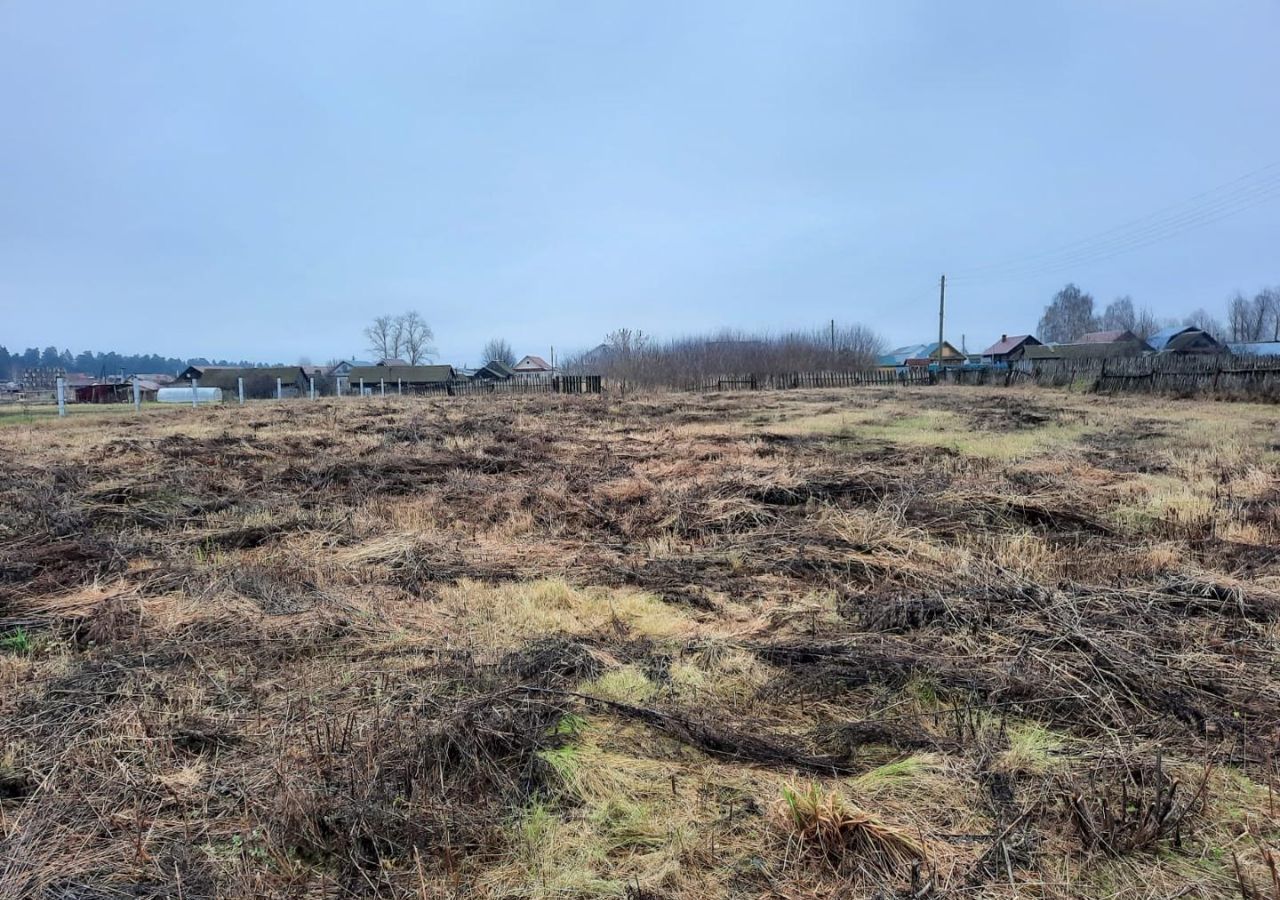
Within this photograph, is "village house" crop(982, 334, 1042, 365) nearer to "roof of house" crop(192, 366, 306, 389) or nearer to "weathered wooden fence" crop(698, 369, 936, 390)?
"weathered wooden fence" crop(698, 369, 936, 390)

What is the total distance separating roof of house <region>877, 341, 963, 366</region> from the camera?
71669mm

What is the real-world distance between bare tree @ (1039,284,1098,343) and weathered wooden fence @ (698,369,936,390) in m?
67.5

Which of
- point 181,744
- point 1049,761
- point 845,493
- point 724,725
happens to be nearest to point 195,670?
point 181,744

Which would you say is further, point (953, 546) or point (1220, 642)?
point (953, 546)

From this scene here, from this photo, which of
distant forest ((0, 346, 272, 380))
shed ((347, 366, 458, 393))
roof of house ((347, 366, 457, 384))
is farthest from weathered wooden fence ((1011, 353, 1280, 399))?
distant forest ((0, 346, 272, 380))

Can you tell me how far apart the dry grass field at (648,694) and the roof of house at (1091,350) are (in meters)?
51.0

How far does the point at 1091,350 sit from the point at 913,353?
22.1 meters

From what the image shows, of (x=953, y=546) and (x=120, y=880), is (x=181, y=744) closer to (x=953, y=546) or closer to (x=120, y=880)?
(x=120, y=880)

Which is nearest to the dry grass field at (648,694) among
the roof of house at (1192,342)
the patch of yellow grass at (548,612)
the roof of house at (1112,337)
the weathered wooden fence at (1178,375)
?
the patch of yellow grass at (548,612)

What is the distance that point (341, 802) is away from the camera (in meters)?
2.13

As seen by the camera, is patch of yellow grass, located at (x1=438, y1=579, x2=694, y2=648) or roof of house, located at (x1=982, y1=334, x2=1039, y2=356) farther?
roof of house, located at (x1=982, y1=334, x2=1039, y2=356)

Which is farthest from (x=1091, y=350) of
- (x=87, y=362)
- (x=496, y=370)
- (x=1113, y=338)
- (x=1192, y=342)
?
(x=87, y=362)

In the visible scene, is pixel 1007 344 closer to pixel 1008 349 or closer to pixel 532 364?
pixel 1008 349

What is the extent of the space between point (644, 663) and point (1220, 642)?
3.03 metres
